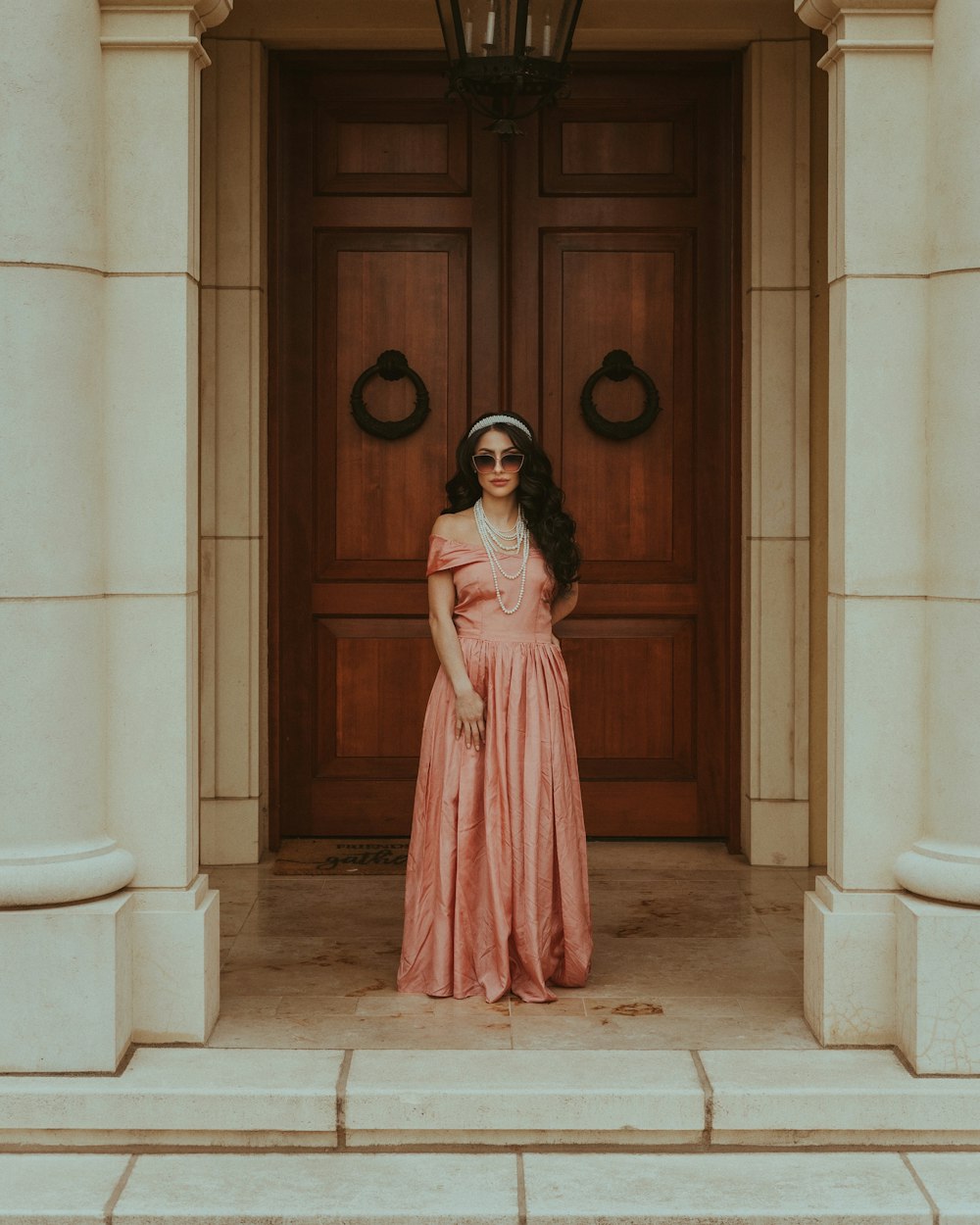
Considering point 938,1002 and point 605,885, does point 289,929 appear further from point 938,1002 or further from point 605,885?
point 938,1002

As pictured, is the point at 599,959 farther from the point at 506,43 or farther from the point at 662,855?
the point at 506,43

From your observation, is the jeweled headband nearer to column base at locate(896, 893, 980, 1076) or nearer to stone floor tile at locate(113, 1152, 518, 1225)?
column base at locate(896, 893, 980, 1076)

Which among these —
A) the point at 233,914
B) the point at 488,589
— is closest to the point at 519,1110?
the point at 488,589

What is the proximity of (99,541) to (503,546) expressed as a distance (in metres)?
1.37

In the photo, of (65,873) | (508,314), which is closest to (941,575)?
(65,873)

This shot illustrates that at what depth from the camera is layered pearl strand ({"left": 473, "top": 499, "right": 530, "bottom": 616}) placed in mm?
4992

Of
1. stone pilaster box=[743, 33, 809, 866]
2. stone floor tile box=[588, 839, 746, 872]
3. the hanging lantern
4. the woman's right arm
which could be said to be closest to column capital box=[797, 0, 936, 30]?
the hanging lantern

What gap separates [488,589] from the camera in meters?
4.99

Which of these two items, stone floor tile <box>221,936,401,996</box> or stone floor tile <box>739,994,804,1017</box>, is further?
stone floor tile <box>221,936,401,996</box>

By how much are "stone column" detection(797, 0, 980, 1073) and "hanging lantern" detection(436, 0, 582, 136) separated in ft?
2.32

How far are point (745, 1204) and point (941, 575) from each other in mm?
1738

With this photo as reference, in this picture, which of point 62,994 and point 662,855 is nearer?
point 62,994

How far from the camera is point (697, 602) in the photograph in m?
6.86

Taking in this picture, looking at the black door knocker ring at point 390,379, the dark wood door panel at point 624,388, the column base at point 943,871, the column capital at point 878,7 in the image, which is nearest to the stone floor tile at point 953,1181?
the column base at point 943,871
